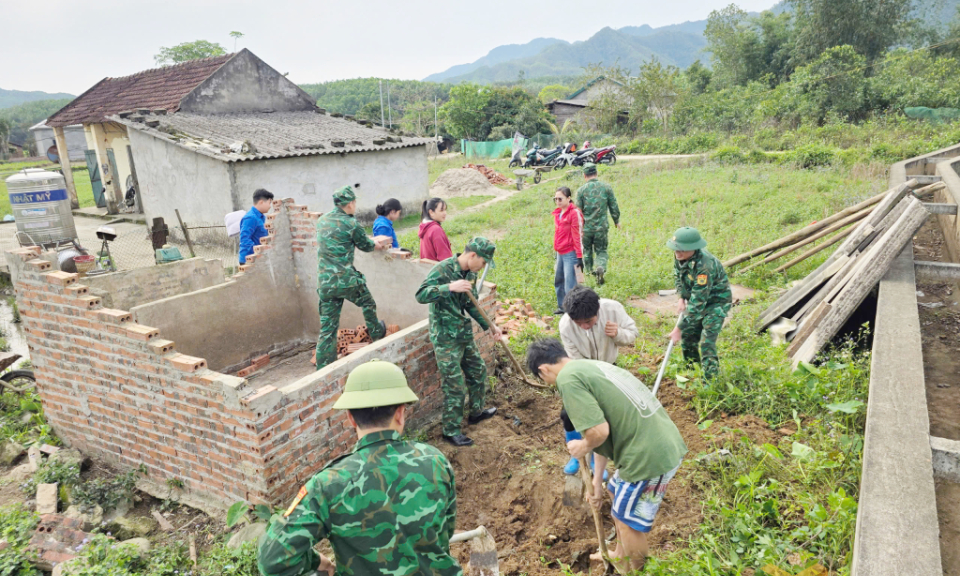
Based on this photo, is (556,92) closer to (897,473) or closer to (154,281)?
(154,281)

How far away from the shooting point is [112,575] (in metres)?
3.21

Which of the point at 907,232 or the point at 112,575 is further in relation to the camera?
the point at 907,232

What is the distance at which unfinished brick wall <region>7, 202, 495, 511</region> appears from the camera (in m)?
3.72

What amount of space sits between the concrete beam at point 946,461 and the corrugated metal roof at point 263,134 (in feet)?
38.9

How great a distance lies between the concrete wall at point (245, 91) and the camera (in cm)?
1537

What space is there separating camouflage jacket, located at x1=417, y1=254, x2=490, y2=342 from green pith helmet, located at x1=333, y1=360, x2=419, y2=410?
2322 mm

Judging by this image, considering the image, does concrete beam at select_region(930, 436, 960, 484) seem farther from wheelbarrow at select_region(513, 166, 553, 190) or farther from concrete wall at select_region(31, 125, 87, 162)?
concrete wall at select_region(31, 125, 87, 162)

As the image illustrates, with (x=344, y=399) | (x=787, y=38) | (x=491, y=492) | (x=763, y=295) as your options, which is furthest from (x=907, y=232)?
(x=787, y=38)

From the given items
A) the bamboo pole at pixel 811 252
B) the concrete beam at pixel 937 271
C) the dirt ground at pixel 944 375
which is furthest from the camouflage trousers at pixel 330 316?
the bamboo pole at pixel 811 252

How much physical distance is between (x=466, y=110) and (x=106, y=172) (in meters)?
19.7

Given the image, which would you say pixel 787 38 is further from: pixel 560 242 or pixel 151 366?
pixel 151 366

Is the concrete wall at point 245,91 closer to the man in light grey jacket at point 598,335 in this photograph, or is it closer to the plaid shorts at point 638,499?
the man in light grey jacket at point 598,335

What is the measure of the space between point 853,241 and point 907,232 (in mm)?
904

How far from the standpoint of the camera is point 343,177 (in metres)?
14.3
